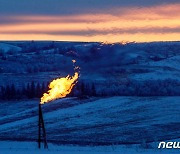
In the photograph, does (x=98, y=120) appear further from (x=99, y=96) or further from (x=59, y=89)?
(x=59, y=89)

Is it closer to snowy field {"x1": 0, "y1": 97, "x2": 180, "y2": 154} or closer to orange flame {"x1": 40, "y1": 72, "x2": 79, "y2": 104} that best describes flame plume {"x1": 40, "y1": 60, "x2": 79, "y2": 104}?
orange flame {"x1": 40, "y1": 72, "x2": 79, "y2": 104}

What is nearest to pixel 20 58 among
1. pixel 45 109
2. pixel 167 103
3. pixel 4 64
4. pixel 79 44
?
pixel 4 64

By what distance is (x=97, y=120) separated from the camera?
6406 cm

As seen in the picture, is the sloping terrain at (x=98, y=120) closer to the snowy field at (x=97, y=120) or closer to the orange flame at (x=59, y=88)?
the snowy field at (x=97, y=120)

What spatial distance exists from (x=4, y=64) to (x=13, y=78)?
10.6 metres

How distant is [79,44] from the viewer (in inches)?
1987

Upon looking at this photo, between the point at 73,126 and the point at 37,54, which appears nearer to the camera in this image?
the point at 73,126

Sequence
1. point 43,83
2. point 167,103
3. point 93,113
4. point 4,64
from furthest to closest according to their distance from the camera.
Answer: point 4,64
point 43,83
point 167,103
point 93,113

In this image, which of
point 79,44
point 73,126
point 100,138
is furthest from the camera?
point 73,126

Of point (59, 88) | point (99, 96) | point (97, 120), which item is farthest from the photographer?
point (99, 96)

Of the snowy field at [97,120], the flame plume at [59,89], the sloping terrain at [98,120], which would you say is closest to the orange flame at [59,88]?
the flame plume at [59,89]

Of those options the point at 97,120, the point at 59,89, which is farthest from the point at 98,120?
the point at 59,89

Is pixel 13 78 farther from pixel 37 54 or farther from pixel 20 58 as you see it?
pixel 37 54

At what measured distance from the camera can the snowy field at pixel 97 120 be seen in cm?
4878
